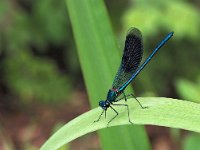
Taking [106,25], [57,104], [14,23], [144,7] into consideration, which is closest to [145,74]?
[144,7]

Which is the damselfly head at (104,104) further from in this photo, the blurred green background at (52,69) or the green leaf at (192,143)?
the blurred green background at (52,69)

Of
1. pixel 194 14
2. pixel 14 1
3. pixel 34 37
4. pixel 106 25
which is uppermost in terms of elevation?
pixel 14 1

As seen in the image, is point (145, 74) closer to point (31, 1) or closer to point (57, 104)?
point (57, 104)

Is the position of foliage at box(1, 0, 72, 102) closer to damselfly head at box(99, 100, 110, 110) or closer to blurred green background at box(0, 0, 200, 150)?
blurred green background at box(0, 0, 200, 150)

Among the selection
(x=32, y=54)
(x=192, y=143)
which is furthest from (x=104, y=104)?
(x=32, y=54)

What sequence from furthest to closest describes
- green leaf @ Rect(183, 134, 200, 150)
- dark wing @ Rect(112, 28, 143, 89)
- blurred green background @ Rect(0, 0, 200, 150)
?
blurred green background @ Rect(0, 0, 200, 150), green leaf @ Rect(183, 134, 200, 150), dark wing @ Rect(112, 28, 143, 89)

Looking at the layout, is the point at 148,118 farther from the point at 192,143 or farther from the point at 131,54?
the point at 192,143

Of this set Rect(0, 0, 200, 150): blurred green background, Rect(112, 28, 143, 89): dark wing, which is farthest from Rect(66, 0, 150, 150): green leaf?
Rect(0, 0, 200, 150): blurred green background
